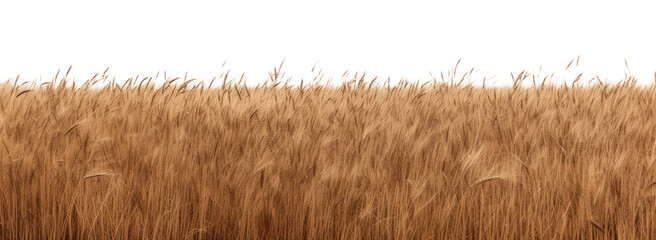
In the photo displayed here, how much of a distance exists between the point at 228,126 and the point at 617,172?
1594mm

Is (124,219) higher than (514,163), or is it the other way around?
(514,163)

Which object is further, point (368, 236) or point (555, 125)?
point (555, 125)

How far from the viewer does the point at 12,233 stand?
1.55m

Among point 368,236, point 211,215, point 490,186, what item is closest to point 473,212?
point 490,186

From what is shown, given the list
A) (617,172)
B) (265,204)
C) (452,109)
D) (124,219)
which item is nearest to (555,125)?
(452,109)

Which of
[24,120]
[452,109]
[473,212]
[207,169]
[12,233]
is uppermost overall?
[452,109]

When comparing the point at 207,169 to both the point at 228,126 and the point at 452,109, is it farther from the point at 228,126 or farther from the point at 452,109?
the point at 452,109

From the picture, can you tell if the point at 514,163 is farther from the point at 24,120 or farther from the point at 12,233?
the point at 24,120

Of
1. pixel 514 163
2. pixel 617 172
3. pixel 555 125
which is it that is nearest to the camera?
pixel 617 172

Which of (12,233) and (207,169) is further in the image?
(207,169)

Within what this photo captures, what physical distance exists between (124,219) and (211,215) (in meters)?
0.26

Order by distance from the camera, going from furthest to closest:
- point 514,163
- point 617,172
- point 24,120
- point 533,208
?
1. point 24,120
2. point 514,163
3. point 617,172
4. point 533,208

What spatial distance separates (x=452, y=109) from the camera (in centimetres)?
317

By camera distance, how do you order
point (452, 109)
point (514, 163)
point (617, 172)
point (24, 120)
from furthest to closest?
point (452, 109)
point (24, 120)
point (514, 163)
point (617, 172)
